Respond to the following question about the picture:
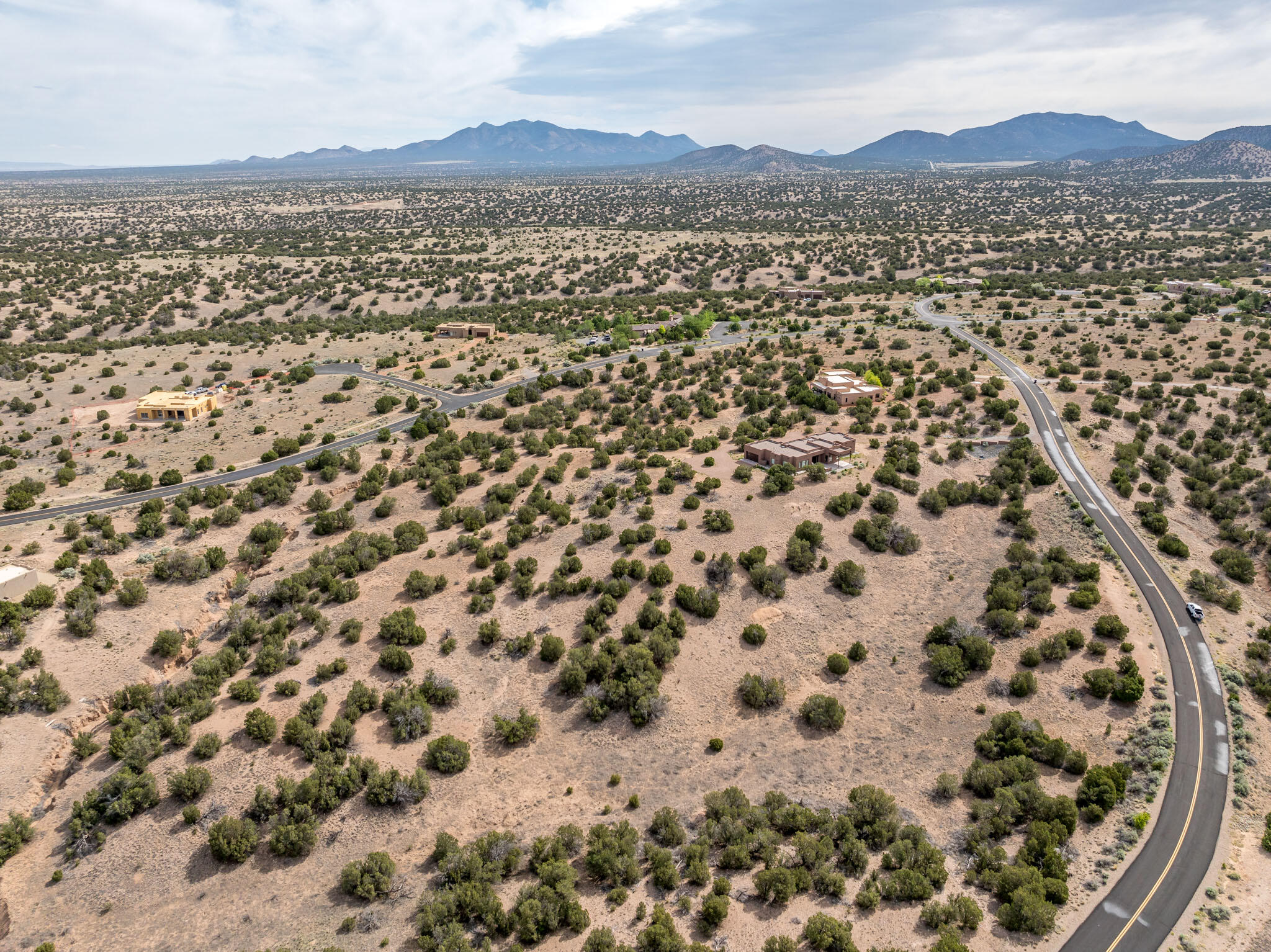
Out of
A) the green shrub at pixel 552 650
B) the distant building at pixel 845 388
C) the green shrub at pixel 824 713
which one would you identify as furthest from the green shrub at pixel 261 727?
the distant building at pixel 845 388

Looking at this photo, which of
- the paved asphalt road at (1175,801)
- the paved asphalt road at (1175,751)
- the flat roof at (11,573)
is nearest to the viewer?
the paved asphalt road at (1175,801)

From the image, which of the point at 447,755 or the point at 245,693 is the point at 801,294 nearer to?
the point at 447,755

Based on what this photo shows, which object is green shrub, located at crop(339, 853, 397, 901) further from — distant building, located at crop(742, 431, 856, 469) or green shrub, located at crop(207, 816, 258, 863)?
distant building, located at crop(742, 431, 856, 469)

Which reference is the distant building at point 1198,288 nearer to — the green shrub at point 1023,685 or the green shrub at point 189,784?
the green shrub at point 1023,685

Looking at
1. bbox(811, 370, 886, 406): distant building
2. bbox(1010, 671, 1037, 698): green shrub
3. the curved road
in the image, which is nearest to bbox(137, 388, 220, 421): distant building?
the curved road

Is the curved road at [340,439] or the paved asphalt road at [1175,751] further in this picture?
the curved road at [340,439]

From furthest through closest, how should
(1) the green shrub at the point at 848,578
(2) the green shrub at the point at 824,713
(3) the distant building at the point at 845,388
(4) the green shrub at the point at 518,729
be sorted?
(3) the distant building at the point at 845,388 < (1) the green shrub at the point at 848,578 < (2) the green shrub at the point at 824,713 < (4) the green shrub at the point at 518,729

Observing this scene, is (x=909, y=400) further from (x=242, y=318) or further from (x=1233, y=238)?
(x=1233, y=238)
